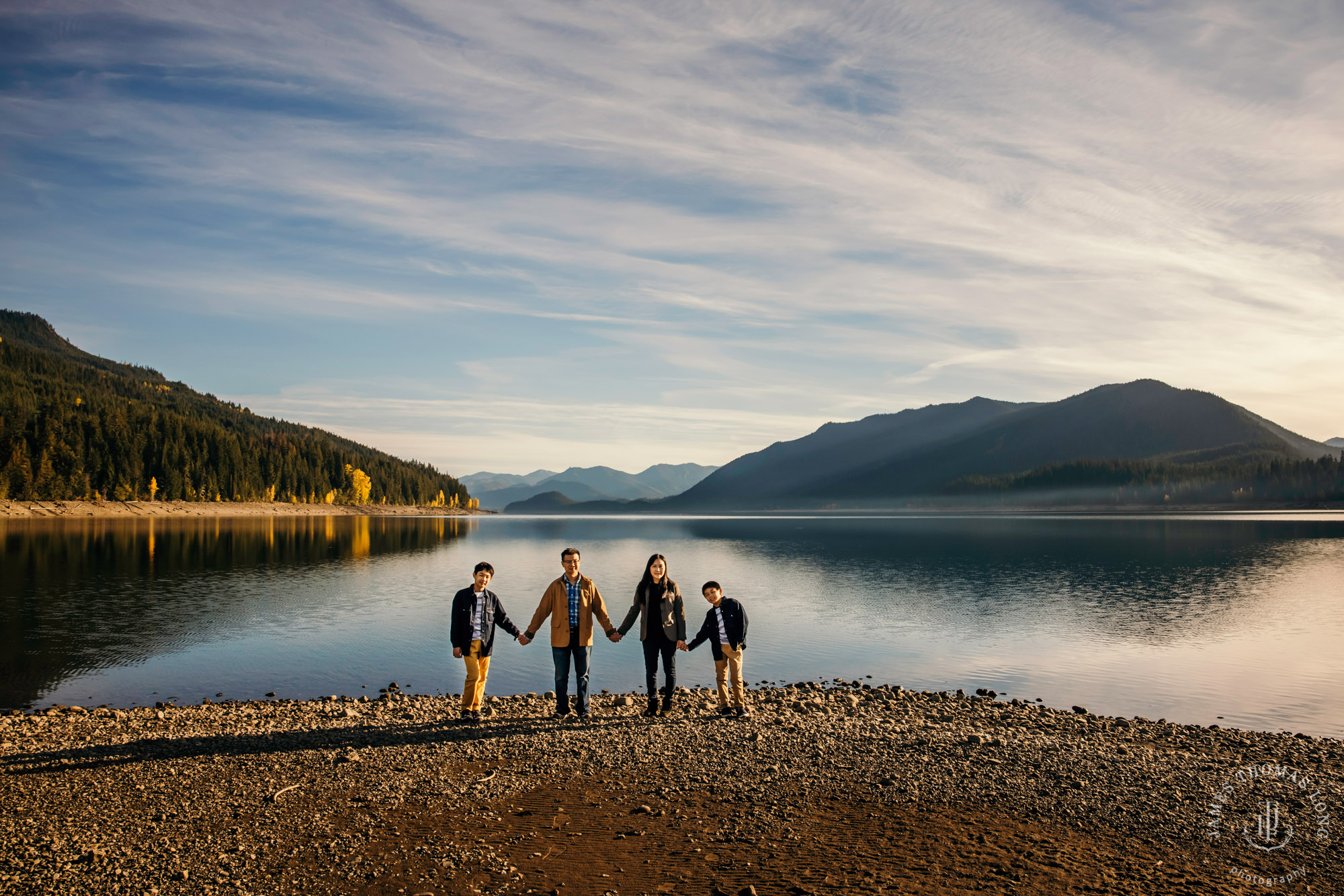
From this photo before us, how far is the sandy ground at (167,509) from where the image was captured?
110 m

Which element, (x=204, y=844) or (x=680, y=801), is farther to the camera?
(x=680, y=801)

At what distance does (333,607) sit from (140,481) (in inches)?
5086

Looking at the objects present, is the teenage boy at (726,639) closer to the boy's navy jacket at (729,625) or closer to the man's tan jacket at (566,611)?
the boy's navy jacket at (729,625)

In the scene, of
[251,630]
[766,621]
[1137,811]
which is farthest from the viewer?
[766,621]

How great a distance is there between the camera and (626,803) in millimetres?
9680

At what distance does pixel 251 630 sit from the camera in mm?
26969

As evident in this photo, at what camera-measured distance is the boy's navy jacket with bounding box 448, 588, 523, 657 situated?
1361 centimetres

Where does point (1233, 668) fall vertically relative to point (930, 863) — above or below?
below

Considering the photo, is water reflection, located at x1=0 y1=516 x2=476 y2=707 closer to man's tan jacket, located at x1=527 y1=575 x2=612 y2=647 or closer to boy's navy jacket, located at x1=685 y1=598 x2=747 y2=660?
man's tan jacket, located at x1=527 y1=575 x2=612 y2=647

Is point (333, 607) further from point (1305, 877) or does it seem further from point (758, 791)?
point (1305, 877)

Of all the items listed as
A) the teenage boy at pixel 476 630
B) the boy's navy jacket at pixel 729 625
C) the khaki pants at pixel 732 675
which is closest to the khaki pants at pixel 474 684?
the teenage boy at pixel 476 630

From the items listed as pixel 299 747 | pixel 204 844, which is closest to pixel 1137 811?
pixel 204 844

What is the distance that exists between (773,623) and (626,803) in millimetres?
21766

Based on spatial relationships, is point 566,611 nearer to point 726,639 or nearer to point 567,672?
point 567,672
